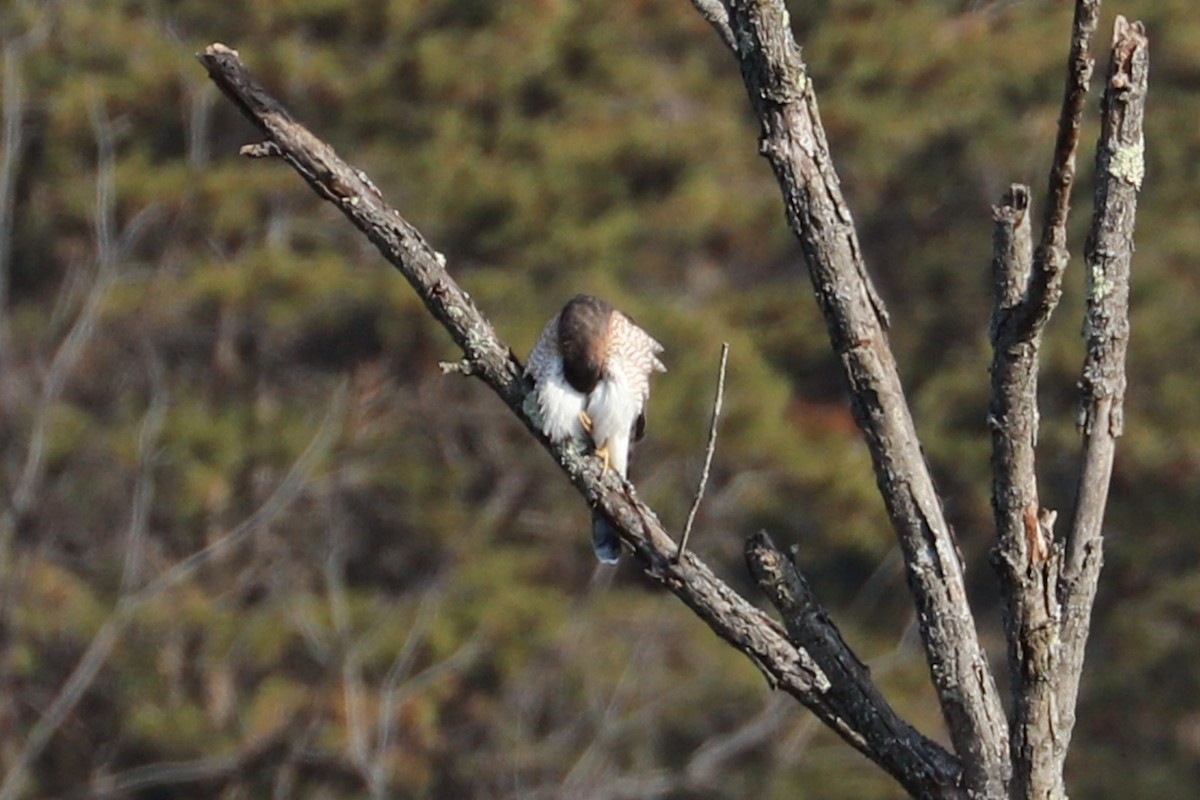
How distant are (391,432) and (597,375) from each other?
7.49 meters

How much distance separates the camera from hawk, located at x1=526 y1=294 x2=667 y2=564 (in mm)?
4789

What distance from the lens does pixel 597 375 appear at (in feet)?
16.0

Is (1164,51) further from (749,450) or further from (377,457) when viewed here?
(377,457)

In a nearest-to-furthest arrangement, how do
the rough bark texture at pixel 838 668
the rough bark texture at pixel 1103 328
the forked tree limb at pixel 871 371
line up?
the rough bark texture at pixel 1103 328 → the forked tree limb at pixel 871 371 → the rough bark texture at pixel 838 668

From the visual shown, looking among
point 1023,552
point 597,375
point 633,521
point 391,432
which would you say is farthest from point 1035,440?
point 391,432

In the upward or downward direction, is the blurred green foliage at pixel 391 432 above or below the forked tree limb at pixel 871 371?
above

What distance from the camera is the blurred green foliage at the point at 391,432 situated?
11906 mm

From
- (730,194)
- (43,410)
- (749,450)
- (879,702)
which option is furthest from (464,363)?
(730,194)

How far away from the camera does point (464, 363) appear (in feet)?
10.9

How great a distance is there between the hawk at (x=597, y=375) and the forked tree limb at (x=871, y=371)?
1.67m

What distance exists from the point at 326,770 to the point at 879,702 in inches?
373

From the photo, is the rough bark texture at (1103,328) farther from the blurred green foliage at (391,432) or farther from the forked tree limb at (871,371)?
the blurred green foliage at (391,432)

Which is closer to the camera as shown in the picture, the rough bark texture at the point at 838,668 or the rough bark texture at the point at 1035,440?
the rough bark texture at the point at 1035,440

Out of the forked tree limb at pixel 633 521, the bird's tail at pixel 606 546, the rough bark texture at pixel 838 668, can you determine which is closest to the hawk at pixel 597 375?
the bird's tail at pixel 606 546
